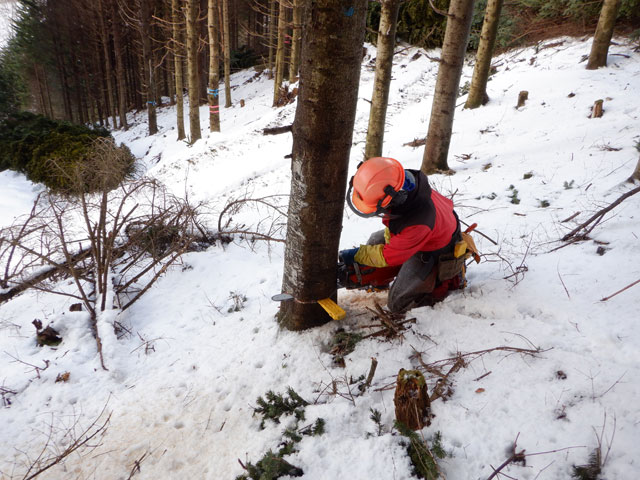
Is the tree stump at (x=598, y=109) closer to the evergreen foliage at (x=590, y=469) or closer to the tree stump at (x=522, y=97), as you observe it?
the tree stump at (x=522, y=97)

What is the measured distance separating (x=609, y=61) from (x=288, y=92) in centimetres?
1149

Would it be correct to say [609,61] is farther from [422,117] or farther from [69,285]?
[69,285]

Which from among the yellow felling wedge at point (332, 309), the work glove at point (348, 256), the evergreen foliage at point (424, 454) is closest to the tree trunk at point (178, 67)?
the work glove at point (348, 256)

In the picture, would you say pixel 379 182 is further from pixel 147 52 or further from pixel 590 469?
pixel 147 52

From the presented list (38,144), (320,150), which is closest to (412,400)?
(320,150)

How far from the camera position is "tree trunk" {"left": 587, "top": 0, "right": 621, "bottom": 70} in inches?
310

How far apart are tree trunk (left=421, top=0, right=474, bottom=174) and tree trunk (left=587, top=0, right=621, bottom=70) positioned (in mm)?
5535

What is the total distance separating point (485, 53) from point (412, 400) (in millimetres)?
8828

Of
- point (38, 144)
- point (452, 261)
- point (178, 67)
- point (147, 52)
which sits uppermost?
point (147, 52)

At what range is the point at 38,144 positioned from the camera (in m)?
11.9

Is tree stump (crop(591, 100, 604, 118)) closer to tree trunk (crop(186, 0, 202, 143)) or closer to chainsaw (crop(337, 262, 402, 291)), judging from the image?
chainsaw (crop(337, 262, 402, 291))

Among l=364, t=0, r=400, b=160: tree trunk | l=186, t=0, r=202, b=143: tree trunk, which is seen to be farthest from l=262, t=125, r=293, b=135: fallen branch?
l=364, t=0, r=400, b=160: tree trunk

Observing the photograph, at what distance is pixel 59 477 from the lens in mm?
1825

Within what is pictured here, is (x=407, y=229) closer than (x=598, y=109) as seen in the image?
Yes
